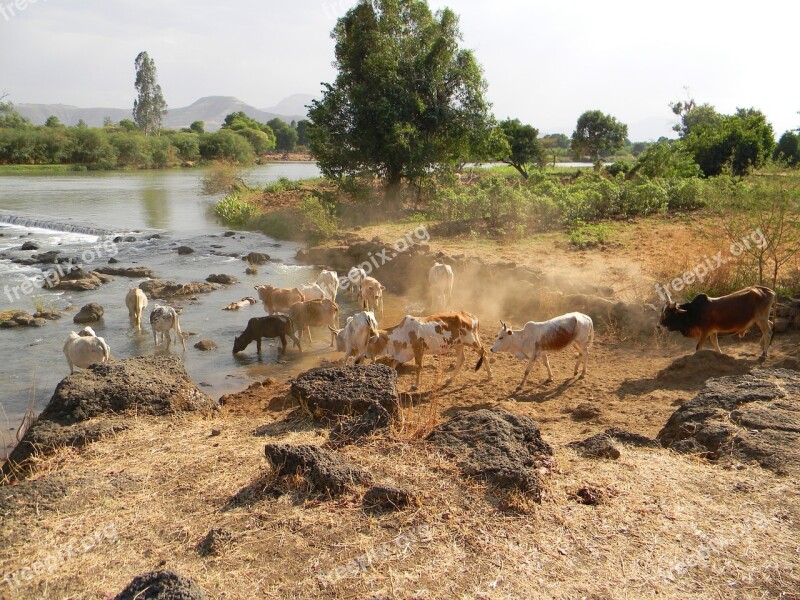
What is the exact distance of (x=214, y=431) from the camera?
282 inches

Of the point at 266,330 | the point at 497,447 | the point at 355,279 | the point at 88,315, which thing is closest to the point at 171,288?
the point at 88,315

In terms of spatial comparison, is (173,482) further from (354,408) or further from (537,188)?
(537,188)

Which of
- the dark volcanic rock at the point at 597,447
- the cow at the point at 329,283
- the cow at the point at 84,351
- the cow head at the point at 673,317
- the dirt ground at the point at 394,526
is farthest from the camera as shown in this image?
the cow at the point at 329,283

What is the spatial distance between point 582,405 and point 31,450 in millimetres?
6875

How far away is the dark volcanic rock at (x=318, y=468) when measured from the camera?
5.52 metres

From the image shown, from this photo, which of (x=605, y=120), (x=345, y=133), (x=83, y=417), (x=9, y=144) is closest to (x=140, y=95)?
(x=9, y=144)

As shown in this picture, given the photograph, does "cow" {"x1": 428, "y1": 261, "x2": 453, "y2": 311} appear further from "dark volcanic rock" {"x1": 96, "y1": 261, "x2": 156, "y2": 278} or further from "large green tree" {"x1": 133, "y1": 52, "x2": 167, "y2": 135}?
"large green tree" {"x1": 133, "y1": 52, "x2": 167, "y2": 135}

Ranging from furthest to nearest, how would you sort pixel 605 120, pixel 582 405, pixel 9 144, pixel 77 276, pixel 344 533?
pixel 9 144 → pixel 605 120 → pixel 77 276 → pixel 582 405 → pixel 344 533

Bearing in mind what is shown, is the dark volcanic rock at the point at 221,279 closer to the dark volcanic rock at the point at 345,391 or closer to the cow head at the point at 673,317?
the dark volcanic rock at the point at 345,391

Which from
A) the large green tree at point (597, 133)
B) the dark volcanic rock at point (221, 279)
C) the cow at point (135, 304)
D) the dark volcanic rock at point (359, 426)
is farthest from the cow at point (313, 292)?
the large green tree at point (597, 133)

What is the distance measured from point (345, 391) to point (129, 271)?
16.4 m

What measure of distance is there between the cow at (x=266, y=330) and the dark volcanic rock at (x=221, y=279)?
22.5ft

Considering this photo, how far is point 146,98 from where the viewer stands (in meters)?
105

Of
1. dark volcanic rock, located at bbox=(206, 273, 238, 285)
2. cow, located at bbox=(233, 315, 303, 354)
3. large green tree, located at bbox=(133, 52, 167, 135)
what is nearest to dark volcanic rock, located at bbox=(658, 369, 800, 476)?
cow, located at bbox=(233, 315, 303, 354)
